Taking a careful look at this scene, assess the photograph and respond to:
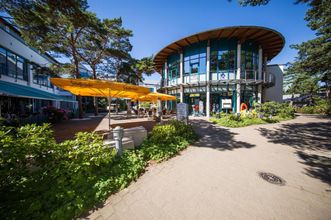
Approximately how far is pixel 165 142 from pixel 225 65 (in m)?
14.9

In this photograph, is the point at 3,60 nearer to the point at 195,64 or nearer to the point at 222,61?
the point at 195,64

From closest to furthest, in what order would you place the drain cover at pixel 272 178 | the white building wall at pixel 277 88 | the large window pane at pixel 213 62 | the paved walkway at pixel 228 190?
the paved walkway at pixel 228 190 < the drain cover at pixel 272 178 < the large window pane at pixel 213 62 < the white building wall at pixel 277 88

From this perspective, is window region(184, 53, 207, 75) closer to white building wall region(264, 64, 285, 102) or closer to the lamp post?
white building wall region(264, 64, 285, 102)

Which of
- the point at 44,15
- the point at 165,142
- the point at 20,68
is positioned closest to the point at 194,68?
the point at 165,142

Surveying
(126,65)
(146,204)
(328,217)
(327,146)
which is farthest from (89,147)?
(126,65)

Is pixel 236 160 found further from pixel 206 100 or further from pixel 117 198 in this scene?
pixel 206 100

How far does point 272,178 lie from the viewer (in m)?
3.63

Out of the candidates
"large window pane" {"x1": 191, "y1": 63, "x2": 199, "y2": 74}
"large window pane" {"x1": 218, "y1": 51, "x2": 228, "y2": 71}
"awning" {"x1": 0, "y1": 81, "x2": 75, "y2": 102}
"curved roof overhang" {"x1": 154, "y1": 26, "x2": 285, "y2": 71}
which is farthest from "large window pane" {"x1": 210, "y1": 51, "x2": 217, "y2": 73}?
"awning" {"x1": 0, "y1": 81, "x2": 75, "y2": 102}

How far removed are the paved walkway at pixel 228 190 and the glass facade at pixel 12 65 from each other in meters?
16.7

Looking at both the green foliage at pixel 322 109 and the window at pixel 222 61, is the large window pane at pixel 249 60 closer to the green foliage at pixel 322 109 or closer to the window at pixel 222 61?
the window at pixel 222 61

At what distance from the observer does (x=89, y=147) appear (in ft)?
11.8

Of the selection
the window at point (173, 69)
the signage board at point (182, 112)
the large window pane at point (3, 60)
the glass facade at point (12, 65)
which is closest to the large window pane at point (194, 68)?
the window at point (173, 69)

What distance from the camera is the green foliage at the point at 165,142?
16.3ft

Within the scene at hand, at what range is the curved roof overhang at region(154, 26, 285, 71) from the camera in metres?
14.9
